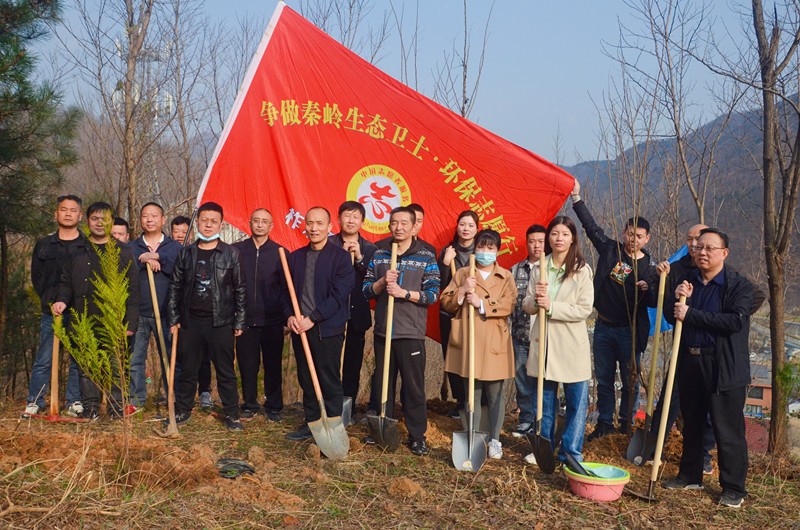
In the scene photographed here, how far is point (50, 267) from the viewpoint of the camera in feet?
18.8

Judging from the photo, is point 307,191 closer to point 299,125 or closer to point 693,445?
point 299,125

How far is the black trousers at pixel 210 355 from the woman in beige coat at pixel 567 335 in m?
2.52

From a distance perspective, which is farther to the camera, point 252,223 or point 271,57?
point 271,57

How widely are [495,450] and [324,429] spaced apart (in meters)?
1.31

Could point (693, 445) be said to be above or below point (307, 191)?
below

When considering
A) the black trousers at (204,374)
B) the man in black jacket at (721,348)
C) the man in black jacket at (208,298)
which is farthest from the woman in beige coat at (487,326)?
the black trousers at (204,374)

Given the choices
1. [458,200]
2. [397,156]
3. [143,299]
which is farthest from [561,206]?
[143,299]

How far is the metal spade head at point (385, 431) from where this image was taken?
5.03 metres

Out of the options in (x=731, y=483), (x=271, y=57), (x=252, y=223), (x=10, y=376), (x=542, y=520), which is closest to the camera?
(x=542, y=520)

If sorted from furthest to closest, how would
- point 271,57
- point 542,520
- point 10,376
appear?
point 10,376 → point 271,57 → point 542,520

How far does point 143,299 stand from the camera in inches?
240

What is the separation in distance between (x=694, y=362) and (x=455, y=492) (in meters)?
1.79

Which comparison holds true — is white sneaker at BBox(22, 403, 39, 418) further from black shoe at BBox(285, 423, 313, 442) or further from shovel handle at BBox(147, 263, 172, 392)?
black shoe at BBox(285, 423, 313, 442)

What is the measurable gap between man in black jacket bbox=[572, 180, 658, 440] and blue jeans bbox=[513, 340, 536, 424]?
1.85 ft
